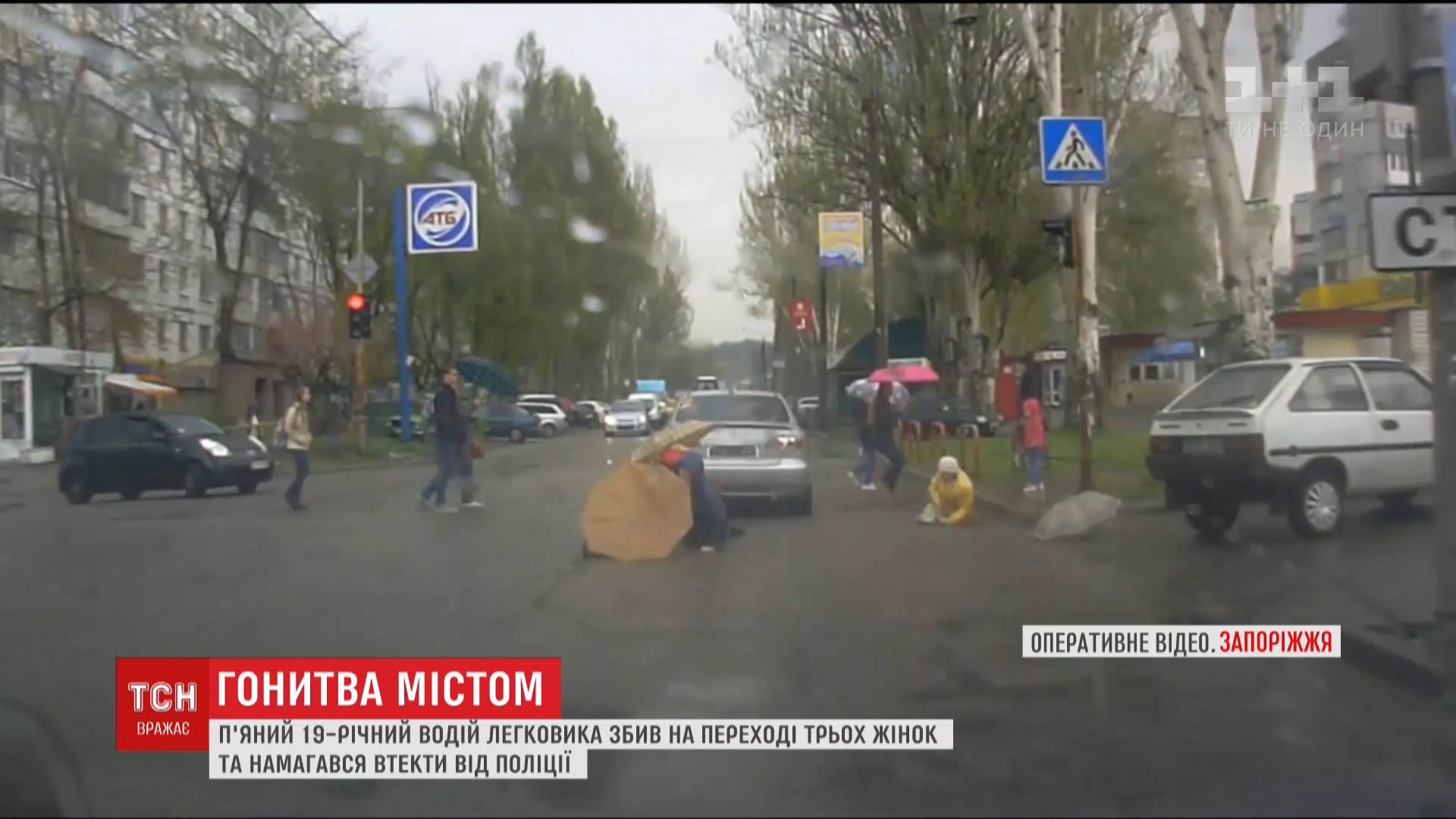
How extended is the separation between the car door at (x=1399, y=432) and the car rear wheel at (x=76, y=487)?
14.4m

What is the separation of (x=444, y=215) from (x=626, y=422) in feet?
53.5

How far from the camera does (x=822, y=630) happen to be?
348 inches

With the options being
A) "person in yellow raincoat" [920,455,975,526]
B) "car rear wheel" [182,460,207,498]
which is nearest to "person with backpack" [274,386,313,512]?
"car rear wheel" [182,460,207,498]

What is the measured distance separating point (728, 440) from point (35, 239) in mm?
7477

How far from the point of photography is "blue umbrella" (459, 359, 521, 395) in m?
41.5

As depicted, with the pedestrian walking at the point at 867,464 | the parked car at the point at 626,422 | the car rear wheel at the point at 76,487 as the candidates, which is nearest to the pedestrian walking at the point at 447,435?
the car rear wheel at the point at 76,487

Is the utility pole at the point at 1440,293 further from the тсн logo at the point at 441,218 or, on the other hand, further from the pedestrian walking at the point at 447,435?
the тсн logo at the point at 441,218

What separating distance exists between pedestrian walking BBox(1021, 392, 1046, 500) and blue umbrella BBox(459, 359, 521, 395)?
24074 mm

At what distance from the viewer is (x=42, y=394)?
50.5ft

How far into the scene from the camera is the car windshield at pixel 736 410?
16.8 m

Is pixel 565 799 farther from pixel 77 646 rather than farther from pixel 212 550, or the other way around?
pixel 212 550

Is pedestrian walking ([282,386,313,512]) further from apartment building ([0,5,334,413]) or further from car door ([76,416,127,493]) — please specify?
car door ([76,416,127,493])

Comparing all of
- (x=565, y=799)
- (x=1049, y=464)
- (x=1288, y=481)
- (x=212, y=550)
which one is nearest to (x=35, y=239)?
(x=212, y=550)

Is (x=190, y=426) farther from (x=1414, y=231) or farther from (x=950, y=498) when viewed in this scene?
(x=1414, y=231)
